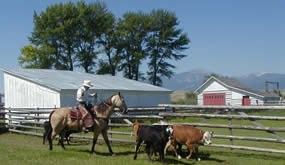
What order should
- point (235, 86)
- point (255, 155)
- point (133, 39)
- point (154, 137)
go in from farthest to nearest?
point (133, 39), point (235, 86), point (255, 155), point (154, 137)

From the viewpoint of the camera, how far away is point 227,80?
198ft

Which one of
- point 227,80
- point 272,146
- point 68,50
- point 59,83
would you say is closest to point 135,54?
point 68,50

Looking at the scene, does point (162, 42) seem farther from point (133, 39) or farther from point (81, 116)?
point (81, 116)

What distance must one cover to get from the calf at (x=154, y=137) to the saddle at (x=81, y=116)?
2.39 metres

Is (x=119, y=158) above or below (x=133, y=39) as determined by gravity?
below

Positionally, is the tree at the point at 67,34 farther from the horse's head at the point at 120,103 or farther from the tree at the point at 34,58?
the horse's head at the point at 120,103

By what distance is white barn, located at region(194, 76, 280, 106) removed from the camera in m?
56.6

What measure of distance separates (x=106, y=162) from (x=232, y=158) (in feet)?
11.9

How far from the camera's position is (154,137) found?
1269 cm

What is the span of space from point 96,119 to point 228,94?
44650 mm

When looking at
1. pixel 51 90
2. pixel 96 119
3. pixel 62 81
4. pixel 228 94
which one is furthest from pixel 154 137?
pixel 228 94

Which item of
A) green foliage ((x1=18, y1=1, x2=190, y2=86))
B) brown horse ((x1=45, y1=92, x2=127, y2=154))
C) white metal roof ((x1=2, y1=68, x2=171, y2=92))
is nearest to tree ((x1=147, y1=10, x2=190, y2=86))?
green foliage ((x1=18, y1=1, x2=190, y2=86))

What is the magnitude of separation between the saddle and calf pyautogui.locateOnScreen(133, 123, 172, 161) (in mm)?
2390

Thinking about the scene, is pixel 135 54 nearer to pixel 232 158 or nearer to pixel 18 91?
pixel 18 91
